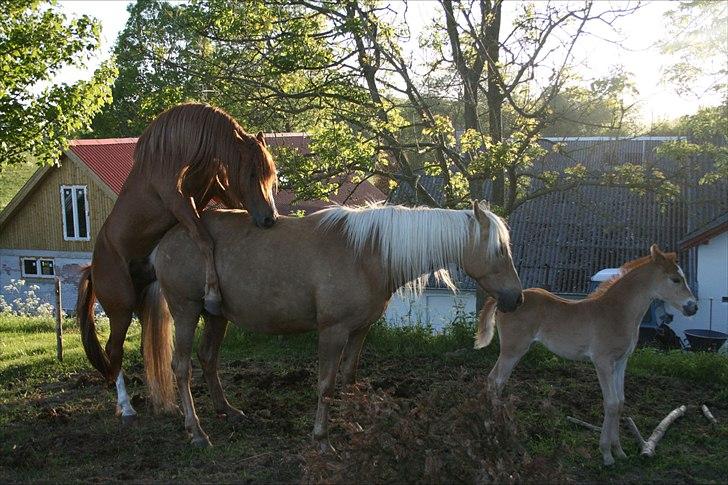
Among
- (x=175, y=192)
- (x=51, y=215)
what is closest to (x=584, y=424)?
(x=175, y=192)

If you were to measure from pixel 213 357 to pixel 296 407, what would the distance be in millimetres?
894

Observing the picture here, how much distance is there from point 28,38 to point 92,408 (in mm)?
5730

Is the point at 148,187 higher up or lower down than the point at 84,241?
higher up

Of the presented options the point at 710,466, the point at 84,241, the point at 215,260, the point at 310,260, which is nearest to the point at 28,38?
the point at 215,260

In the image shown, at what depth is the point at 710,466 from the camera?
463cm

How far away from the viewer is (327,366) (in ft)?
15.8

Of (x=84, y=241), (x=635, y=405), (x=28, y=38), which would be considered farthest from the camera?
(x=84, y=241)

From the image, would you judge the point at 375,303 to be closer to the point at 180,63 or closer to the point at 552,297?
the point at 552,297

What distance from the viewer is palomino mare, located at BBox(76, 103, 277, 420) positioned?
16.9 ft

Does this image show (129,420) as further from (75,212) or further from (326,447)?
(75,212)

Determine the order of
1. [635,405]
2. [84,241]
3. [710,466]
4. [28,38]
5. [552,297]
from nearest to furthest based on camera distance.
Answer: [710,466]
[552,297]
[635,405]
[28,38]
[84,241]

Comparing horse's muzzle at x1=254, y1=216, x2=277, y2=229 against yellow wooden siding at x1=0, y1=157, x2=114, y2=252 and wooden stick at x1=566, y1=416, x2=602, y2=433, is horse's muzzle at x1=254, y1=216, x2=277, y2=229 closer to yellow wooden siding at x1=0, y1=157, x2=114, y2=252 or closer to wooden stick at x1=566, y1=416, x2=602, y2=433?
wooden stick at x1=566, y1=416, x2=602, y2=433

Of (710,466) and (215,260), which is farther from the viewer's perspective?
(215,260)

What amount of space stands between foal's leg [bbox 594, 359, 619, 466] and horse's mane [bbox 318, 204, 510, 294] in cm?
114
